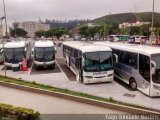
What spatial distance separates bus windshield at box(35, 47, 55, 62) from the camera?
27.0 m

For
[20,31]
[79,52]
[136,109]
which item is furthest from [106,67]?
[20,31]

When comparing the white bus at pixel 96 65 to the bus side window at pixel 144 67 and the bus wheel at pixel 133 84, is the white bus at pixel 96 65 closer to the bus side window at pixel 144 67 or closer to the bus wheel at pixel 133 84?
the bus wheel at pixel 133 84

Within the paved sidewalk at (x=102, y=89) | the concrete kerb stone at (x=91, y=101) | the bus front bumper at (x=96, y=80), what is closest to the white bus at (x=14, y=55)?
the paved sidewalk at (x=102, y=89)

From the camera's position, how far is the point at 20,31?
548 feet

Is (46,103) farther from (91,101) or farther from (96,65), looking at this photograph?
(96,65)

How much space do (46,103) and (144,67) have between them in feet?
19.0

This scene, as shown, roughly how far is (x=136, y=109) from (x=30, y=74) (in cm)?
1426

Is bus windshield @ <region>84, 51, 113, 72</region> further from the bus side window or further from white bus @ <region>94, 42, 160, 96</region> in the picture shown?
the bus side window

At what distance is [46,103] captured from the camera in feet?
47.7

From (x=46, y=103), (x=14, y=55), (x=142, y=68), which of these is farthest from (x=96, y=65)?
(x=14, y=55)

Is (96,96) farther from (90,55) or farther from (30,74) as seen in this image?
(30,74)

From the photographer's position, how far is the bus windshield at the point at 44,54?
1064 inches

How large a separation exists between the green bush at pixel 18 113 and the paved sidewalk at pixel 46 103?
2907 millimetres

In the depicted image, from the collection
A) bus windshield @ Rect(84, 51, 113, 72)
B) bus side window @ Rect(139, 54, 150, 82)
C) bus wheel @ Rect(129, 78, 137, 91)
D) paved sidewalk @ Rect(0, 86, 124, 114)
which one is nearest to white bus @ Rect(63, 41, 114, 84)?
bus windshield @ Rect(84, 51, 113, 72)
